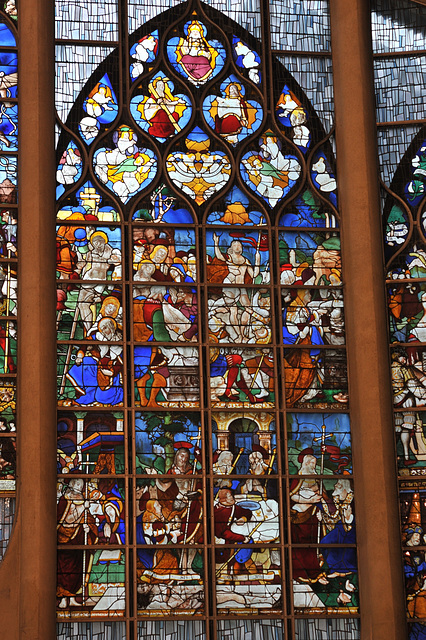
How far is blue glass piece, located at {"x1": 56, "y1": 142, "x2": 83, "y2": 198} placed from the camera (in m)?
10.2

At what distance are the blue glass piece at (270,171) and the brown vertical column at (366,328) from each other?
1.37ft

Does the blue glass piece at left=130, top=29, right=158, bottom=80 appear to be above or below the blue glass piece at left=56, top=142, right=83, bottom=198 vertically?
above

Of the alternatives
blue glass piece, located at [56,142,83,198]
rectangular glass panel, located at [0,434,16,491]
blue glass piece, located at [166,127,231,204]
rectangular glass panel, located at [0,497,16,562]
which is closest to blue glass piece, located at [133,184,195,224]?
blue glass piece, located at [166,127,231,204]

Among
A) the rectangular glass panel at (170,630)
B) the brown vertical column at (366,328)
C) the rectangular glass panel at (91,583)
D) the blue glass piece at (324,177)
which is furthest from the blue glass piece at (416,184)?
the rectangular glass panel at (170,630)

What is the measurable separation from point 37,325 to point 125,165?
62.7 inches

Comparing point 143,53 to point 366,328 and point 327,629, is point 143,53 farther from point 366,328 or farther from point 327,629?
point 327,629

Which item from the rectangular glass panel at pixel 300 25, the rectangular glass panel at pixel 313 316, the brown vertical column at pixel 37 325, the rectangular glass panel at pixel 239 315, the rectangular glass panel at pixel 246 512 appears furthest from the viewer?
the rectangular glass panel at pixel 300 25

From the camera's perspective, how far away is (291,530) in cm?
970

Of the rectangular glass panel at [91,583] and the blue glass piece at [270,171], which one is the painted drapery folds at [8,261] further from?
the blue glass piece at [270,171]

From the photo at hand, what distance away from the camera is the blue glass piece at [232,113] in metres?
10.5

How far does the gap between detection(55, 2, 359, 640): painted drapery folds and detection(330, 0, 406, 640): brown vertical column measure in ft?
0.45

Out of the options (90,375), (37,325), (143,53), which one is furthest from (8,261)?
(143,53)

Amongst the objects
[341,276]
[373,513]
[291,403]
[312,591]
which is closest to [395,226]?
[341,276]

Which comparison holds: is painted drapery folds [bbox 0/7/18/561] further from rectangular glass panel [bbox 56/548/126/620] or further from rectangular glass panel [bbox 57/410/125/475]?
rectangular glass panel [bbox 56/548/126/620]
